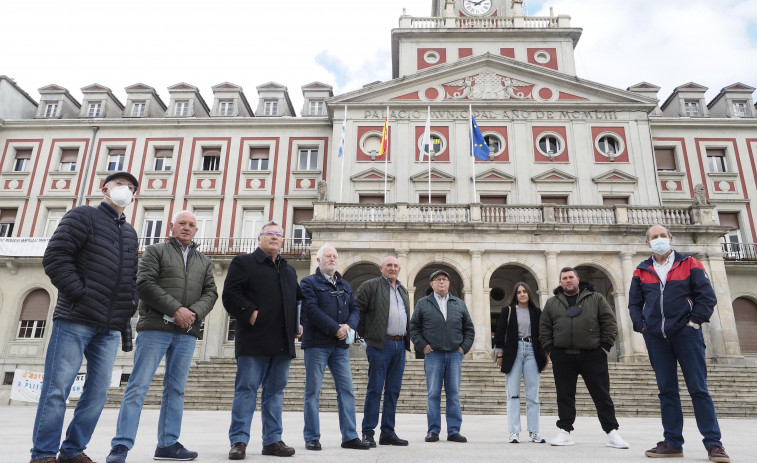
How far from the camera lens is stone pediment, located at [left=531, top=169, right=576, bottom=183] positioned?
23547mm

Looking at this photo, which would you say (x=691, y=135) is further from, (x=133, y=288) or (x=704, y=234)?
(x=133, y=288)

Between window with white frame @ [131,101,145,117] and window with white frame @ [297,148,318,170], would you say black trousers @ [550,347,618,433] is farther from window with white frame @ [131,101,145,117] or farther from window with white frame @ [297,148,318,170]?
window with white frame @ [131,101,145,117]

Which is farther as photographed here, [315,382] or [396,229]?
[396,229]

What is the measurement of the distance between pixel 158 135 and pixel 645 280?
2616 centimetres

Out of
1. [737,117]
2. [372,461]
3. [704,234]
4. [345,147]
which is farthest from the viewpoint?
[737,117]

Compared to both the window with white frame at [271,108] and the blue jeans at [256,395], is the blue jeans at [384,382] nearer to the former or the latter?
the blue jeans at [256,395]

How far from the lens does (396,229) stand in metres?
19.6

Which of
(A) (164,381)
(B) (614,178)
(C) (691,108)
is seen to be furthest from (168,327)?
(C) (691,108)

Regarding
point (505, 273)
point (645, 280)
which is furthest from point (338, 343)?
point (505, 273)

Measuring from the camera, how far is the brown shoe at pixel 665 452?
4895 millimetres

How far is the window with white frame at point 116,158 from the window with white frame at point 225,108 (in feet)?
17.3

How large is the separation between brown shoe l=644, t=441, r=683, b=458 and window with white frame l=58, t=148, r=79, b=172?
28.4 meters

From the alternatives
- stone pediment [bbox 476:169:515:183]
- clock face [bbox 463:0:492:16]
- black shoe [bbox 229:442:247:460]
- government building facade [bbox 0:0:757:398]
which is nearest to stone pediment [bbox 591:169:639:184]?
government building facade [bbox 0:0:757:398]

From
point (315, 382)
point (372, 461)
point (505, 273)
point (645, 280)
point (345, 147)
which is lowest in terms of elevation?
point (372, 461)
